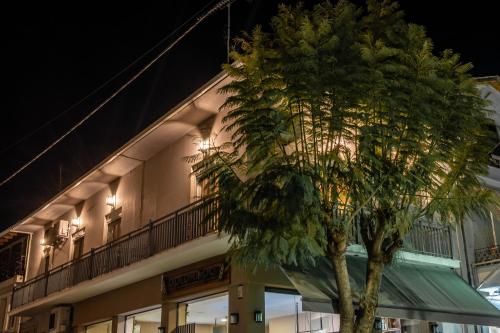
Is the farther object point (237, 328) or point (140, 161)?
point (140, 161)

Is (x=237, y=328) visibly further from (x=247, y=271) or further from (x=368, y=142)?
(x=368, y=142)

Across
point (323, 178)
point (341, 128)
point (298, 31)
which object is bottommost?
point (323, 178)

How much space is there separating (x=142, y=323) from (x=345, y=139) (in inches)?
448

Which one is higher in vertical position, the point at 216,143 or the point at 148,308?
the point at 216,143

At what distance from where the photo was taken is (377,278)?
36.0 feet

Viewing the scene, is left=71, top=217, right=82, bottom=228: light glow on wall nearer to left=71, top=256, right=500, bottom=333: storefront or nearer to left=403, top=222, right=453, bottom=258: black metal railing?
left=71, top=256, right=500, bottom=333: storefront

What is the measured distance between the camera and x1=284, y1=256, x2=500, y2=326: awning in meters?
12.1

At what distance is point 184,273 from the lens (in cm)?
1650

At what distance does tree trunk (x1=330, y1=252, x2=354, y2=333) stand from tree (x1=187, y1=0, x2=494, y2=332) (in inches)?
0.8

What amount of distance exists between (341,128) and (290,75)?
1290 mm

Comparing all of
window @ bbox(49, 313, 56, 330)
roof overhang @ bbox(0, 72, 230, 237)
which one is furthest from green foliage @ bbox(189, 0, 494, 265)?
window @ bbox(49, 313, 56, 330)

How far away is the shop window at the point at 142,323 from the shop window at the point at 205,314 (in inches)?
78.9

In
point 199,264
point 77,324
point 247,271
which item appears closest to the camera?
point 247,271

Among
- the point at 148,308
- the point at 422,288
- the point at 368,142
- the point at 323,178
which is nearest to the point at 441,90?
the point at 368,142
